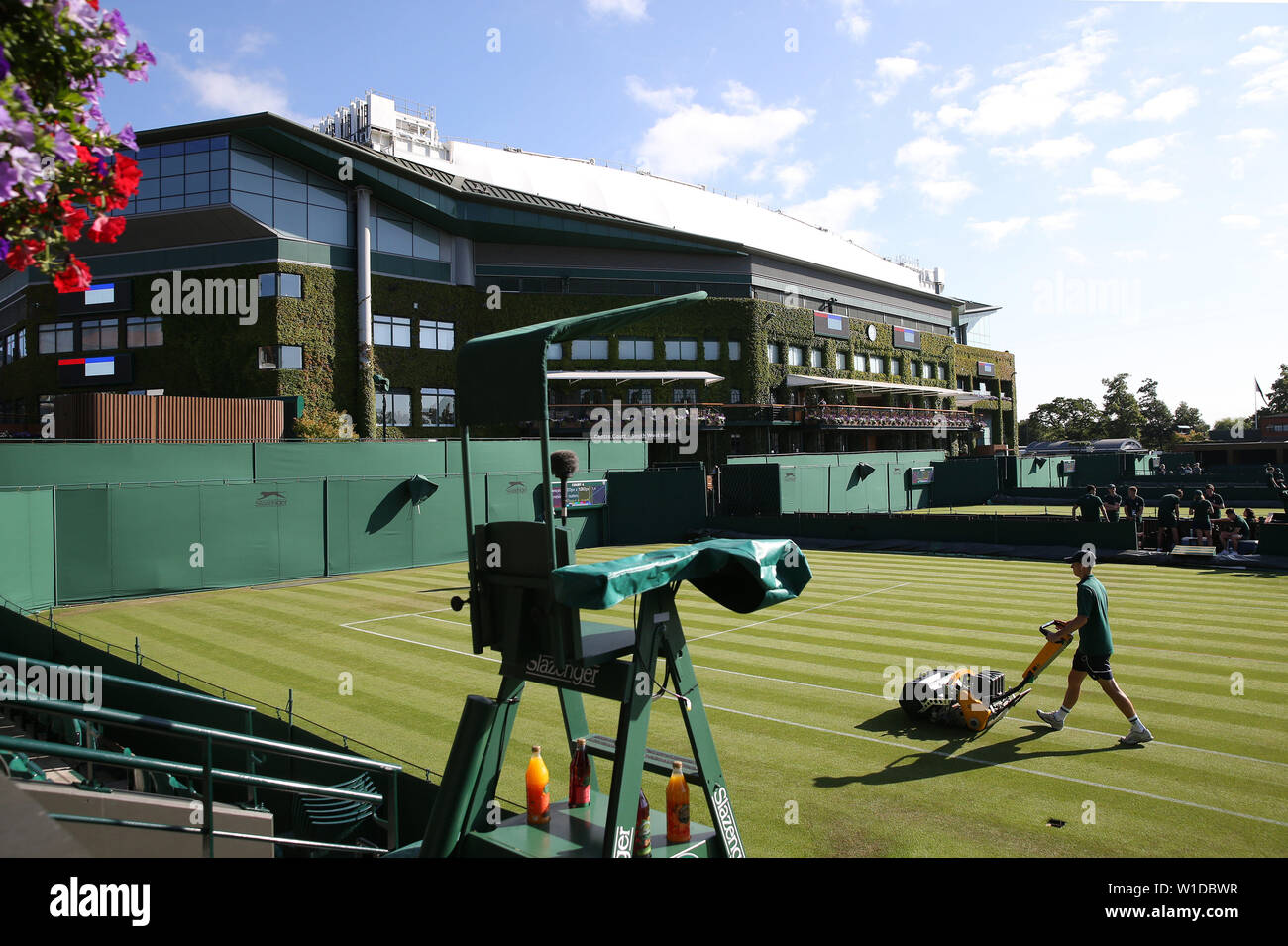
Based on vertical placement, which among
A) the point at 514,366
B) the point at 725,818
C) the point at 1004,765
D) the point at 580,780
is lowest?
the point at 1004,765

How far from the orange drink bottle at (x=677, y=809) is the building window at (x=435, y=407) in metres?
43.8

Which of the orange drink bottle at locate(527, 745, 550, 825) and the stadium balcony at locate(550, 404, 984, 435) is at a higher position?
the stadium balcony at locate(550, 404, 984, 435)

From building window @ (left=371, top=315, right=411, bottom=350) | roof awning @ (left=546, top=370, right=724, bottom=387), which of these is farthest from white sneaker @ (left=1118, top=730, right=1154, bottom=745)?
building window @ (left=371, top=315, right=411, bottom=350)

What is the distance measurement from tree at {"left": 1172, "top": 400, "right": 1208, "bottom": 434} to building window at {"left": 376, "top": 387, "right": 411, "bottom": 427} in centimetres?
10859

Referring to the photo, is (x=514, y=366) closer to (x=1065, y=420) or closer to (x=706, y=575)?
(x=706, y=575)

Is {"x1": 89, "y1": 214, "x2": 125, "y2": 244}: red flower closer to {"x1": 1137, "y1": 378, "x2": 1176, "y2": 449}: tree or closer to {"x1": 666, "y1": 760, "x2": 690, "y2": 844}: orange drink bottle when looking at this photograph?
{"x1": 666, "y1": 760, "x2": 690, "y2": 844}: orange drink bottle

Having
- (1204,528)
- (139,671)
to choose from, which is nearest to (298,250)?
(139,671)

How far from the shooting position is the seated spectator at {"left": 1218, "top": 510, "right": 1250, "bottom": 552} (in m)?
24.2

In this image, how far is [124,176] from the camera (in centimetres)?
389

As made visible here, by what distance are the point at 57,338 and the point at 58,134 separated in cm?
4978
